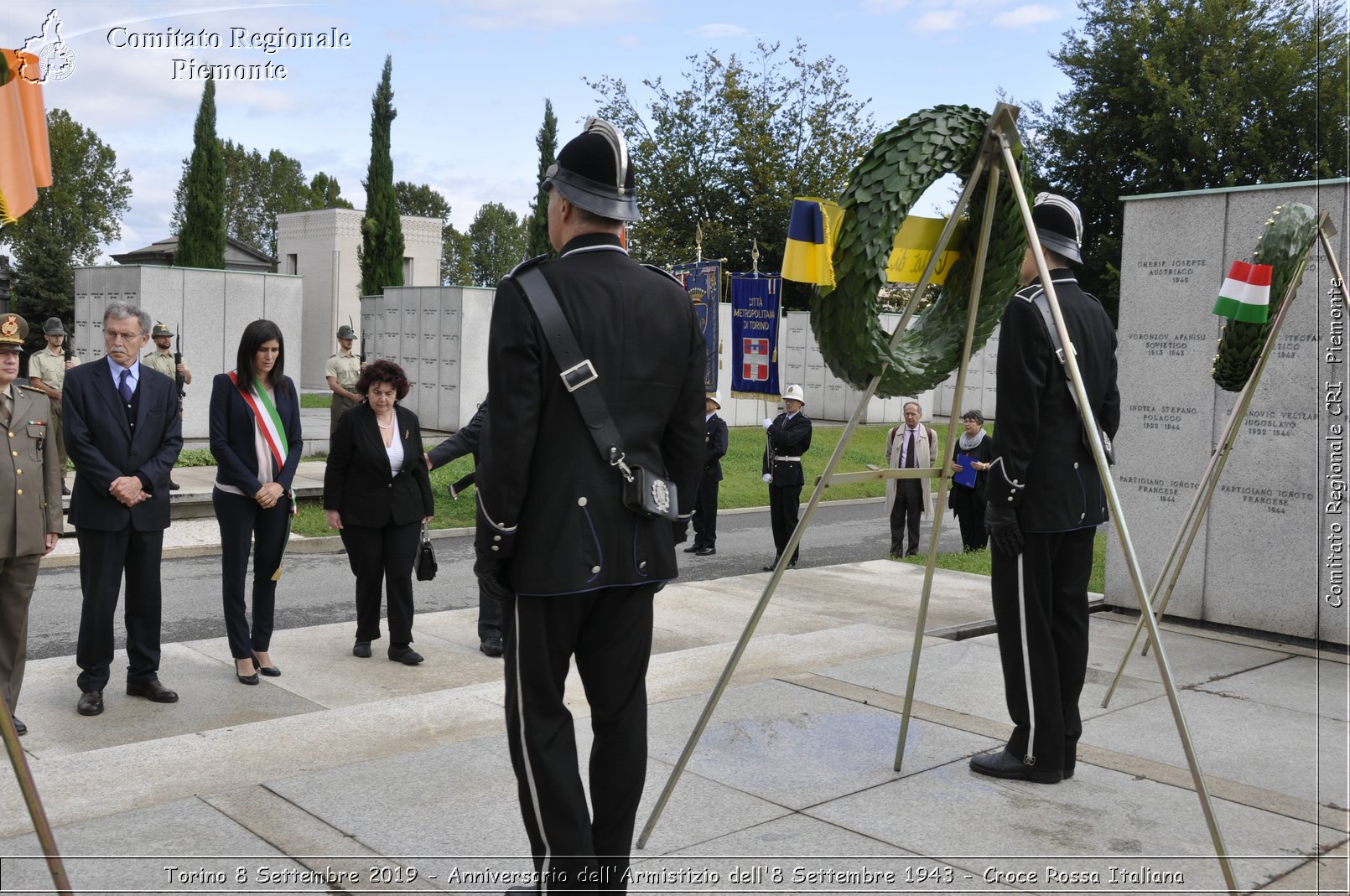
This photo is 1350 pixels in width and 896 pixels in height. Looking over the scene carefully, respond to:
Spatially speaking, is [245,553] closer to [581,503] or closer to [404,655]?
[404,655]

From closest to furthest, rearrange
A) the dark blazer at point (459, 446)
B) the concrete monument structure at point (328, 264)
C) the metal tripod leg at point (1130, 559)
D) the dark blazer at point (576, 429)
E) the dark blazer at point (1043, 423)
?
the dark blazer at point (576, 429), the metal tripod leg at point (1130, 559), the dark blazer at point (1043, 423), the dark blazer at point (459, 446), the concrete monument structure at point (328, 264)

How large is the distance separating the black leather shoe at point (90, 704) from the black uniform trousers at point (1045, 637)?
14.9 feet

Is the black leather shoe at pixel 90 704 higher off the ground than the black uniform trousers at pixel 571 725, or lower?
lower

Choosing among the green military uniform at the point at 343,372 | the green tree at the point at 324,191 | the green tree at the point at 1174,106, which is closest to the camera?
the green military uniform at the point at 343,372

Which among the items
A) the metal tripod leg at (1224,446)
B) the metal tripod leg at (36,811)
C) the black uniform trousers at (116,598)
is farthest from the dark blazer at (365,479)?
the metal tripod leg at (36,811)

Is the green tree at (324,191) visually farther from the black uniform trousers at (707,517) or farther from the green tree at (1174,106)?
the black uniform trousers at (707,517)

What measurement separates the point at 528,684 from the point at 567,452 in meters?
0.65

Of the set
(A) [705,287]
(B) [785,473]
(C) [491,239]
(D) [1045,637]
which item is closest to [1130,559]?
(D) [1045,637]

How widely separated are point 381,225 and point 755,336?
20988 mm

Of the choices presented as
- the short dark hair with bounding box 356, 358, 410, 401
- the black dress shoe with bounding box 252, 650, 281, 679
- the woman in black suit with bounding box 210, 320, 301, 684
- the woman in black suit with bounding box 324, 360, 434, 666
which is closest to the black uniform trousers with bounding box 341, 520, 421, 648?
the woman in black suit with bounding box 324, 360, 434, 666

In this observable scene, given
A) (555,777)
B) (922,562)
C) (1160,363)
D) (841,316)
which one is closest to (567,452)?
(555,777)

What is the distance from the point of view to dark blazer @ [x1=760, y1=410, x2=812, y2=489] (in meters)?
12.3

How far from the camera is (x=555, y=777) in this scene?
3.15 m

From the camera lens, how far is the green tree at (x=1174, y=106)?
25.9 metres
